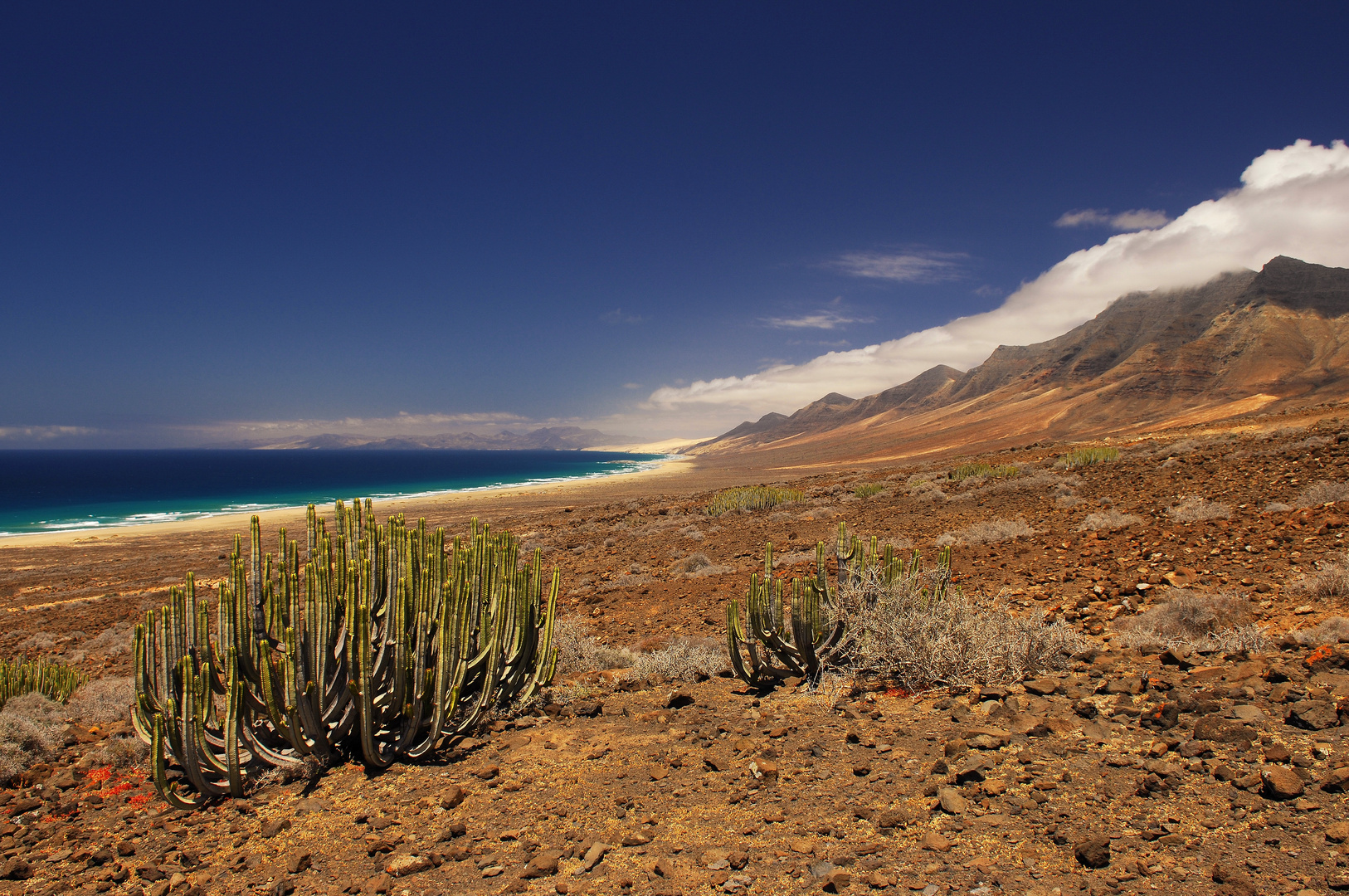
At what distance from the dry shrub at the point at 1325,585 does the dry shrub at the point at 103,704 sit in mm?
10504

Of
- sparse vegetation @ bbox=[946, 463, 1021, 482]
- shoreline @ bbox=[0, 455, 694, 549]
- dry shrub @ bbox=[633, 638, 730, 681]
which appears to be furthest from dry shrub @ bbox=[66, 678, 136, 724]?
shoreline @ bbox=[0, 455, 694, 549]

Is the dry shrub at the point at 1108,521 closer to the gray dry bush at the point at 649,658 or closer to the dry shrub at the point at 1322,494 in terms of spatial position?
the dry shrub at the point at 1322,494

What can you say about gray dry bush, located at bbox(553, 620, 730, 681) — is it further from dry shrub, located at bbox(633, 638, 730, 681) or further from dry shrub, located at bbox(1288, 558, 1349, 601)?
dry shrub, located at bbox(1288, 558, 1349, 601)

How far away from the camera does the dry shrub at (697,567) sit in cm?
1200

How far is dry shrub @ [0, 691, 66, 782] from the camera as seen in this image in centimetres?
452

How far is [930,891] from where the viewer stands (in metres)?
2.56

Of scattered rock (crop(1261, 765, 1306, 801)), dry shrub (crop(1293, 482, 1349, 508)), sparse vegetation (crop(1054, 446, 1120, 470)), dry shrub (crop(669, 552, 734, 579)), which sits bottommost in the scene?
dry shrub (crop(669, 552, 734, 579))

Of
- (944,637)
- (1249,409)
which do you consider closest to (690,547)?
(944,637)

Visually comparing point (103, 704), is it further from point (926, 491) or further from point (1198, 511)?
point (926, 491)

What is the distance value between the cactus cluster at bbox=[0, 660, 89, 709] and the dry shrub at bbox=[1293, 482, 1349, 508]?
1629 centimetres

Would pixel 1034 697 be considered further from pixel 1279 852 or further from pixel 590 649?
pixel 590 649

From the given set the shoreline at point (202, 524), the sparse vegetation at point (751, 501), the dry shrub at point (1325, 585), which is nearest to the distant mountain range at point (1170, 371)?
the sparse vegetation at point (751, 501)

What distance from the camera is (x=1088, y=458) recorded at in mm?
19422

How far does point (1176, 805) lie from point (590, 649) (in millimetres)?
5461
